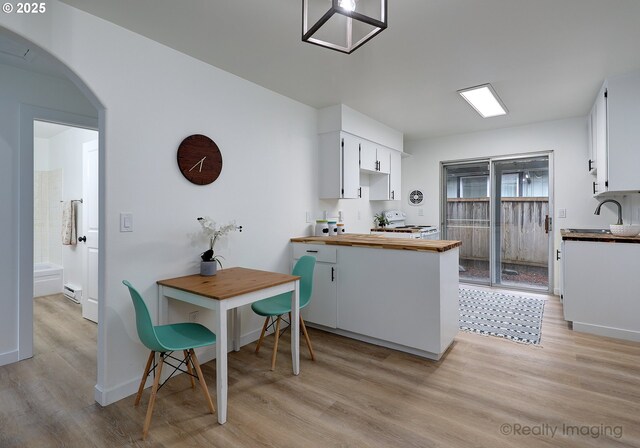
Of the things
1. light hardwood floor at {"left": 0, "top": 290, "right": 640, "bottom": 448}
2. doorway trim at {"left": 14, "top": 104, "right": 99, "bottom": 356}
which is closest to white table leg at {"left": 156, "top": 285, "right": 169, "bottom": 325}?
light hardwood floor at {"left": 0, "top": 290, "right": 640, "bottom": 448}

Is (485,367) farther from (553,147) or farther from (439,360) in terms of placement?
(553,147)

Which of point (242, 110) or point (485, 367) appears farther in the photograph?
point (242, 110)

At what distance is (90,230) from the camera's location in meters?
3.86

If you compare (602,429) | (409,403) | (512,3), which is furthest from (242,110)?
(602,429)

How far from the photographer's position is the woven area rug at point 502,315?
3270 mm

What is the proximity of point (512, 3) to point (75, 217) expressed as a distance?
5.35m

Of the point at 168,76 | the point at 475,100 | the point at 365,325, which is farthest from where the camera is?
the point at 475,100

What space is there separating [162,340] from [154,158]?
4.18 feet

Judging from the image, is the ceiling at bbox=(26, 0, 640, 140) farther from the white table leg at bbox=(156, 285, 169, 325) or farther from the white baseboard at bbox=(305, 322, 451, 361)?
the white baseboard at bbox=(305, 322, 451, 361)

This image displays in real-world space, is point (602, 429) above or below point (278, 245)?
below

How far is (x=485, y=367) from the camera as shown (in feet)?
8.45

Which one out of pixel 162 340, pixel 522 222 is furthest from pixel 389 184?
pixel 162 340

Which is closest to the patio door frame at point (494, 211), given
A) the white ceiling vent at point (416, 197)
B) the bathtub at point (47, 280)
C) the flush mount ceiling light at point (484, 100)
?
the white ceiling vent at point (416, 197)

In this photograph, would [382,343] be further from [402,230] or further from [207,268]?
[402,230]
